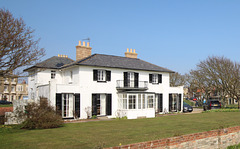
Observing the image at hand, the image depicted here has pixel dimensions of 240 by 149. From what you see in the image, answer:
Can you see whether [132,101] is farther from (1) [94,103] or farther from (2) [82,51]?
(2) [82,51]

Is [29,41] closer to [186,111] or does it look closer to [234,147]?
[234,147]

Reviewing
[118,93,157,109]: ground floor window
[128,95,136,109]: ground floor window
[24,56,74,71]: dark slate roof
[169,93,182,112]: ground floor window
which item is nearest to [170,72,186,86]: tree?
[169,93,182,112]: ground floor window

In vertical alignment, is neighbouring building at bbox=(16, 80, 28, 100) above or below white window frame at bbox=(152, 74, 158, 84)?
below

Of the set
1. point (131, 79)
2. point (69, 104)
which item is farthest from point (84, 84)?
point (131, 79)

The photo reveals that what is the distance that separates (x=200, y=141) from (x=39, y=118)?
32.2 feet

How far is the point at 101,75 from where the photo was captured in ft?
80.2

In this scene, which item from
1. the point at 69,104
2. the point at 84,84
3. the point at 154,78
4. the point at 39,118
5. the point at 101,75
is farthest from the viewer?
the point at 154,78

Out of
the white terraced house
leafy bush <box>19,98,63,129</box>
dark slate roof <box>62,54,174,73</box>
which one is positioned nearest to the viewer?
leafy bush <box>19,98,63,129</box>

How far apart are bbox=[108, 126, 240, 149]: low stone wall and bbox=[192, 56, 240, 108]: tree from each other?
68.1 feet

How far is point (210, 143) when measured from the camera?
10.8 meters

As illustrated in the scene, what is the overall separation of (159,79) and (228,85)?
10169 mm

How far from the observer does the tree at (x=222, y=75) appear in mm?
31406

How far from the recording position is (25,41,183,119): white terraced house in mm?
22391

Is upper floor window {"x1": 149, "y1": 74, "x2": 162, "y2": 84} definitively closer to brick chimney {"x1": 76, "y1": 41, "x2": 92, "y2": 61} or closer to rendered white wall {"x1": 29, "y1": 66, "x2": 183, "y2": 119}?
rendered white wall {"x1": 29, "y1": 66, "x2": 183, "y2": 119}
